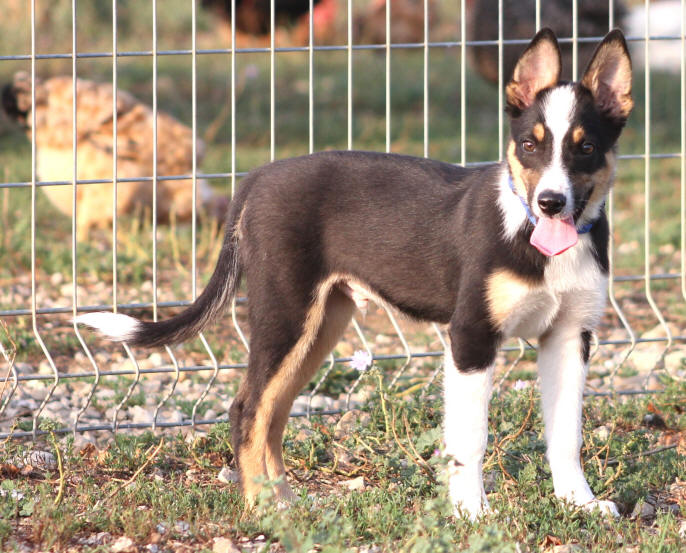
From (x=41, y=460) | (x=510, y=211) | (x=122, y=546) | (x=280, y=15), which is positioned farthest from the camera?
(x=280, y=15)

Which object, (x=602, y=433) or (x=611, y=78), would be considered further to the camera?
(x=602, y=433)

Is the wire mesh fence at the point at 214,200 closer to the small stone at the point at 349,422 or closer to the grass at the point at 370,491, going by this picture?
the small stone at the point at 349,422

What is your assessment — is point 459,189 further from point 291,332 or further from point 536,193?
point 291,332

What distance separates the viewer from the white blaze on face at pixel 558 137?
11.7ft

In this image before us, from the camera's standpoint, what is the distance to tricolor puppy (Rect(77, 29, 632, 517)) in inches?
148

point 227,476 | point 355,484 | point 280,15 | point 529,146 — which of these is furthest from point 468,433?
point 280,15

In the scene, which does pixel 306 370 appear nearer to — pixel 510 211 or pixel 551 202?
pixel 510 211

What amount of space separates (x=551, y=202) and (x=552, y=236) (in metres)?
0.23

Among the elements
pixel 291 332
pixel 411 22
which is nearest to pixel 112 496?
pixel 291 332

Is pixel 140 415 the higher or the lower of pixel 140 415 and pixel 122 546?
the lower

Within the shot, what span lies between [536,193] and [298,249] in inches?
39.0

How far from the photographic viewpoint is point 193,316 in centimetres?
427

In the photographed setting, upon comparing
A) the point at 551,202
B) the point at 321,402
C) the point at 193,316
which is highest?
the point at 551,202

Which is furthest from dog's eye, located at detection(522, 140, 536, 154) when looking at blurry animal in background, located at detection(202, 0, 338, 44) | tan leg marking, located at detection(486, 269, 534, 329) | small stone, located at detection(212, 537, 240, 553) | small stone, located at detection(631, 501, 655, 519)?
blurry animal in background, located at detection(202, 0, 338, 44)
